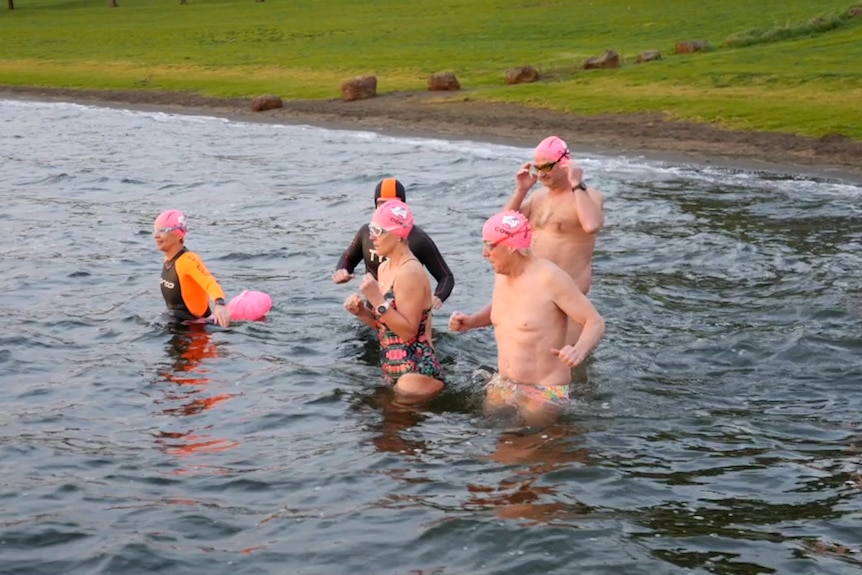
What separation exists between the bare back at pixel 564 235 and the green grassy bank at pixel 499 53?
1324cm

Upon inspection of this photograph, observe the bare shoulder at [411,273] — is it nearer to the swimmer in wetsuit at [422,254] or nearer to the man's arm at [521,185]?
the swimmer in wetsuit at [422,254]

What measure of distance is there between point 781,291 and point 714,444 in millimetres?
4880

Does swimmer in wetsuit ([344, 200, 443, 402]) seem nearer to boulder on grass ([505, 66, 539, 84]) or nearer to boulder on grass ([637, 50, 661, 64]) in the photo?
boulder on grass ([505, 66, 539, 84])

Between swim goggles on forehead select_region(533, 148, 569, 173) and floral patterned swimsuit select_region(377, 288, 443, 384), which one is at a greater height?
swim goggles on forehead select_region(533, 148, 569, 173)

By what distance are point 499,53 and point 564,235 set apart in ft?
95.3

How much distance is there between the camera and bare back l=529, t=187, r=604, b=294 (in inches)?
426

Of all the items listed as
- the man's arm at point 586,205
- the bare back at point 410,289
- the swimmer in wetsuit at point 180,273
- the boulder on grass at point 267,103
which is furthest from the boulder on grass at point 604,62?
the bare back at point 410,289

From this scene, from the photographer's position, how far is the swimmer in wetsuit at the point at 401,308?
9.84m

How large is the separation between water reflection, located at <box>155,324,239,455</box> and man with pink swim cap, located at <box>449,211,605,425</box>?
2.19 m

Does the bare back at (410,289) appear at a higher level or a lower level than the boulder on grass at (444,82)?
lower

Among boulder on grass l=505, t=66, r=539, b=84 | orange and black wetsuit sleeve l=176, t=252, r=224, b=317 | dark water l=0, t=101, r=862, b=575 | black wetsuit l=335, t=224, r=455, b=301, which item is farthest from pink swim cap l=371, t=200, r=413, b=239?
boulder on grass l=505, t=66, r=539, b=84

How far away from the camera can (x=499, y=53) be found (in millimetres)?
39125

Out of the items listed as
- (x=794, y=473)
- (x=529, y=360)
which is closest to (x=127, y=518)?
(x=529, y=360)

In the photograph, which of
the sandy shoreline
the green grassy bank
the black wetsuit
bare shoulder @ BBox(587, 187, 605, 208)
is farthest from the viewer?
the green grassy bank
